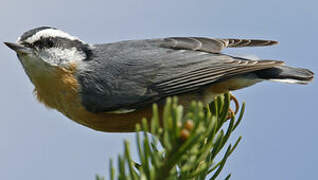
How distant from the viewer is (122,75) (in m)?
3.65

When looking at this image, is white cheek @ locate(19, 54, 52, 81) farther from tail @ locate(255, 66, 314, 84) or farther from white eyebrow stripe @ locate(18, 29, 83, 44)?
tail @ locate(255, 66, 314, 84)

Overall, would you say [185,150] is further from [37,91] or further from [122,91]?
[37,91]

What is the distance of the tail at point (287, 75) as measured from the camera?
11.9 feet

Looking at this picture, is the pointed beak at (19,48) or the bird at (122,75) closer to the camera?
the pointed beak at (19,48)

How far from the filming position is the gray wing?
3584mm

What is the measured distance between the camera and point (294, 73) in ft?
12.0

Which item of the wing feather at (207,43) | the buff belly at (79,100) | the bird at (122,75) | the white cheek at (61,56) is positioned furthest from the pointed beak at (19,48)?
the wing feather at (207,43)

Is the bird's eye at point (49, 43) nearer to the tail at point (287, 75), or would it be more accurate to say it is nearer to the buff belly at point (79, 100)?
the buff belly at point (79, 100)

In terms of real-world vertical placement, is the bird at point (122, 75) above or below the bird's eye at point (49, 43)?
below

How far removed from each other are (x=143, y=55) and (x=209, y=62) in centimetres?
53

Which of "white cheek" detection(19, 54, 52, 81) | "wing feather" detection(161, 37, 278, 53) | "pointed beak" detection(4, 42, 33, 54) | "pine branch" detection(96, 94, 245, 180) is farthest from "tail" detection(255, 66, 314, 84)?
"pine branch" detection(96, 94, 245, 180)

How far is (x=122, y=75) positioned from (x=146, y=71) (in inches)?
7.6

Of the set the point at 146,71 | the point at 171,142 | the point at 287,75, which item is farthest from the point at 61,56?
the point at 171,142

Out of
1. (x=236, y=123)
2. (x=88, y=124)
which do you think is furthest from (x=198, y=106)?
(x=88, y=124)
